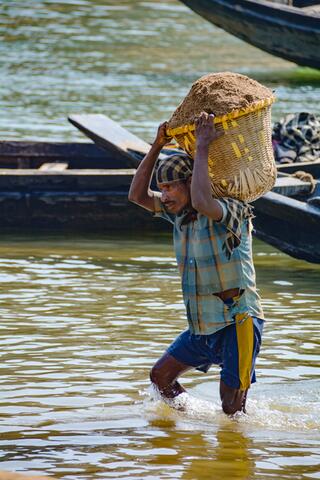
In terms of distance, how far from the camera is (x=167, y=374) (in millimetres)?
5539

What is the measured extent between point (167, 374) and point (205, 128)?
3.45 ft

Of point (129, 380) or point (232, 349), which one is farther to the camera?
point (129, 380)

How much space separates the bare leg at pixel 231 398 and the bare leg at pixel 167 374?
0.19m

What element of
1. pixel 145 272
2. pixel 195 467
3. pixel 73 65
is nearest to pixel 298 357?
pixel 195 467

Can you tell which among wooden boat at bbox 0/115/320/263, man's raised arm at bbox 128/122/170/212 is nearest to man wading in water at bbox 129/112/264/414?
man's raised arm at bbox 128/122/170/212

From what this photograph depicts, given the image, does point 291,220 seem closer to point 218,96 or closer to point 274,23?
point 218,96

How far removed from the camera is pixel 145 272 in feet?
30.1

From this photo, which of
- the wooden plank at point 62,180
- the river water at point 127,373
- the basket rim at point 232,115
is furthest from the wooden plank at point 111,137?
the basket rim at point 232,115

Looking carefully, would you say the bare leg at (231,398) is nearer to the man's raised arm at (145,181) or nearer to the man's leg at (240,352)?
the man's leg at (240,352)

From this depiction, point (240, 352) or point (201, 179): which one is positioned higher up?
point (201, 179)

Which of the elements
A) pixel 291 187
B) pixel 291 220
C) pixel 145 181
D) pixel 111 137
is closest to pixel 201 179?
pixel 145 181

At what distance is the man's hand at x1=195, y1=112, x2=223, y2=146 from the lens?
520 cm

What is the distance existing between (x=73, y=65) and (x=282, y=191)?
1292 cm

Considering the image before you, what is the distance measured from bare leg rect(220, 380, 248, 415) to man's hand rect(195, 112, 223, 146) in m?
0.97
